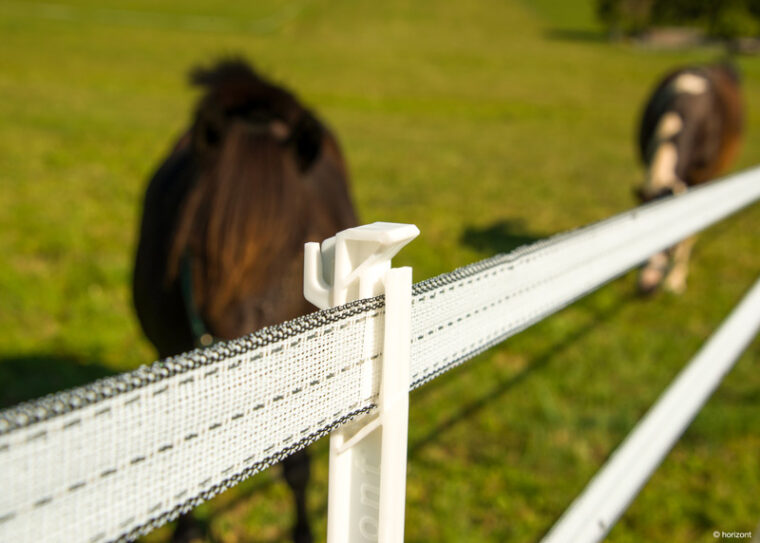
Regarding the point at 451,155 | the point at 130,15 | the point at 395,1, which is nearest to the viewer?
the point at 451,155

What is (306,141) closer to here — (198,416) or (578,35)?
(198,416)

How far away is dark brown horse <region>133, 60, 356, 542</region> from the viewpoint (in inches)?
69.6

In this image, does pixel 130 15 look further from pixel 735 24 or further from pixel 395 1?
pixel 735 24

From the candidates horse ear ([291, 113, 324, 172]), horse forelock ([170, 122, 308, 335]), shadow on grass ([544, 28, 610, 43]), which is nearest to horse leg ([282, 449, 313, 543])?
horse forelock ([170, 122, 308, 335])

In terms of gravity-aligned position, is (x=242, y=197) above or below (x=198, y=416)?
below

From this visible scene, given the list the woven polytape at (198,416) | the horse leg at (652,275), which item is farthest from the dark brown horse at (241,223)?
the horse leg at (652,275)

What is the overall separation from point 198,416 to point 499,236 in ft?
20.0

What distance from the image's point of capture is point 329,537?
2.69 feet

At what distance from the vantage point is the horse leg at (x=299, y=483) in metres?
2.21

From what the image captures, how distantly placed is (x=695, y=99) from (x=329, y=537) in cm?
557

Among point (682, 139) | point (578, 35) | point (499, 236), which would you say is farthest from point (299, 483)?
point (578, 35)

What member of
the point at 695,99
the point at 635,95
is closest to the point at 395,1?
the point at 635,95

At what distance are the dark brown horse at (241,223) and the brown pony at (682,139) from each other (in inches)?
121

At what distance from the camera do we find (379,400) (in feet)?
2.59
